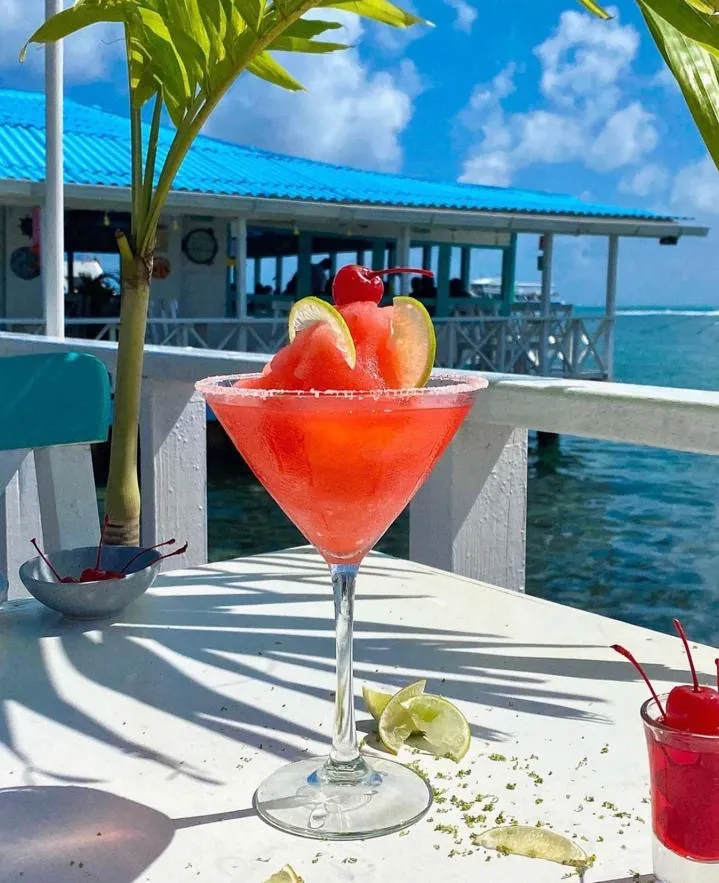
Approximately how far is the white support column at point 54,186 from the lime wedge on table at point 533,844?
3202 millimetres

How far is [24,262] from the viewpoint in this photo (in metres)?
14.4

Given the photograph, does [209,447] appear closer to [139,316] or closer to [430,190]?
[430,190]

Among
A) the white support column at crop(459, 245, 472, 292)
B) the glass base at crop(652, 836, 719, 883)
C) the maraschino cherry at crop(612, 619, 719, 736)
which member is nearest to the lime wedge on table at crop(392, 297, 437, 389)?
the maraschino cherry at crop(612, 619, 719, 736)

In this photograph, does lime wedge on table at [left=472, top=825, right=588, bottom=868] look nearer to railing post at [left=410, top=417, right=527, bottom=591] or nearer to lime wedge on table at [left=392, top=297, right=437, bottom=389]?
lime wedge on table at [left=392, top=297, right=437, bottom=389]

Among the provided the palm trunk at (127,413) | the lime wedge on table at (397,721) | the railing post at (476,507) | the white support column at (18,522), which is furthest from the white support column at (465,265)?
the lime wedge on table at (397,721)

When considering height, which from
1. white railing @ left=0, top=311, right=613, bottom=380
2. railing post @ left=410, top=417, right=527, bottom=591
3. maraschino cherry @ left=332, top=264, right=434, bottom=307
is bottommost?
white railing @ left=0, top=311, right=613, bottom=380

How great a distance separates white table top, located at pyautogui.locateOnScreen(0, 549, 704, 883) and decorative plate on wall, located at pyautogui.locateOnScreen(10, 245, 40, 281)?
1389 cm

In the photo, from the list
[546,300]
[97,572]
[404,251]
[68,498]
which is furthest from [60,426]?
[546,300]

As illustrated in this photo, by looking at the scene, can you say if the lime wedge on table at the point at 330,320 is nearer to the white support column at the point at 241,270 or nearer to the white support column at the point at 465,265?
the white support column at the point at 241,270

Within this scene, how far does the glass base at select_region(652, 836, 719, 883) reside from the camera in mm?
675

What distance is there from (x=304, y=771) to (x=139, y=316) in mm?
783

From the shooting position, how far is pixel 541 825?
2.59 ft

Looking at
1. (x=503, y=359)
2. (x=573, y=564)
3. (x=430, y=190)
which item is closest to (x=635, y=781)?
(x=573, y=564)

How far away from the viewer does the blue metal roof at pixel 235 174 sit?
12883mm
